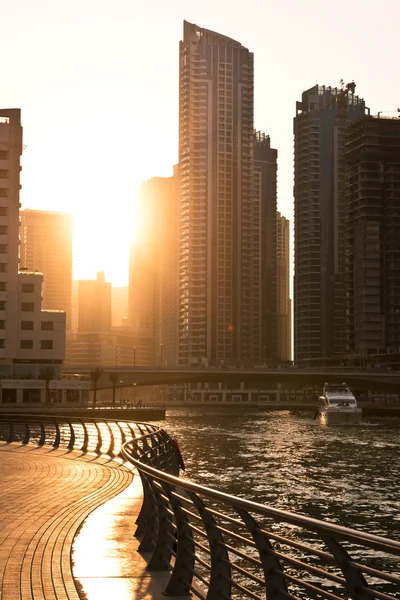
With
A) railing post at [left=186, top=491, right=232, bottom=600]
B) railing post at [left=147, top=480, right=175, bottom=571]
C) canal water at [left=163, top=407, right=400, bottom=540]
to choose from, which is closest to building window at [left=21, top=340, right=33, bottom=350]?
canal water at [left=163, top=407, right=400, bottom=540]

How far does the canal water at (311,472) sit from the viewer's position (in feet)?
125

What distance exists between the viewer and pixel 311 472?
187 feet

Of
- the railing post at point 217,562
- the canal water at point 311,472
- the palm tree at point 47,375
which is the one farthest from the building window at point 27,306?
the railing post at point 217,562

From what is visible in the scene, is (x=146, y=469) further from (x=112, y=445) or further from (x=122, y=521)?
(x=112, y=445)

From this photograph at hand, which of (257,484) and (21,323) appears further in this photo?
(21,323)

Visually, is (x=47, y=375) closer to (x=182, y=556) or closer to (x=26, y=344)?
(x=26, y=344)

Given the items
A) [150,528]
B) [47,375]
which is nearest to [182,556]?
[150,528]

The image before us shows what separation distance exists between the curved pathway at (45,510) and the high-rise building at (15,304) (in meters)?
105

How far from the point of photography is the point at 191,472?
2111 inches

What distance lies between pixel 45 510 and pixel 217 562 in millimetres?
10750

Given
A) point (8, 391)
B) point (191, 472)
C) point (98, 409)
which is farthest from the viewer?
point (8, 391)

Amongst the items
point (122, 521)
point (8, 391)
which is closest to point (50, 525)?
point (122, 521)

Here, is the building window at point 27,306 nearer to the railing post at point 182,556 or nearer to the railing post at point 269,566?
the railing post at point 182,556

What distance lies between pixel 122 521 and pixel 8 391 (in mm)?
124245
